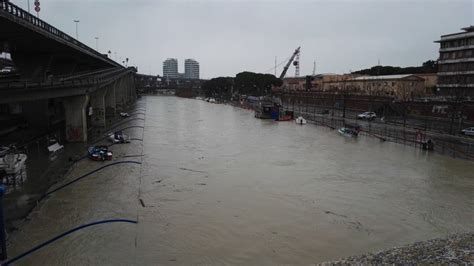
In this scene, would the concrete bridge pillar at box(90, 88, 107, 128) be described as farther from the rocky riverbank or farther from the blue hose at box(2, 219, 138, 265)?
the rocky riverbank

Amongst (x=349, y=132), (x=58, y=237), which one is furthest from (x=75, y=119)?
(x=349, y=132)

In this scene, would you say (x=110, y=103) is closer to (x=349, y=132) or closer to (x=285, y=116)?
(x=285, y=116)

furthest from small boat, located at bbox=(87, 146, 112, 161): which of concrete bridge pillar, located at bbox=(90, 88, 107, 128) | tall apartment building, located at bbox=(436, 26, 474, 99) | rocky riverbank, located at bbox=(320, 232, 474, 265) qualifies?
tall apartment building, located at bbox=(436, 26, 474, 99)

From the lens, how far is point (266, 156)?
31375 mm

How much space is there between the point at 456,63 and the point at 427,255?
203 feet

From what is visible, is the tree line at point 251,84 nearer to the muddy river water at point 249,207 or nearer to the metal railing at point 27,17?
the metal railing at point 27,17

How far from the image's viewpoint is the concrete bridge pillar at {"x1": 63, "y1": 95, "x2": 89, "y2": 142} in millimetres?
33956

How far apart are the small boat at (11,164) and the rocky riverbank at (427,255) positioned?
17374 millimetres

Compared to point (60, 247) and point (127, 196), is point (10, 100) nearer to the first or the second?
point (127, 196)

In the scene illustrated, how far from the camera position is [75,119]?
113 ft

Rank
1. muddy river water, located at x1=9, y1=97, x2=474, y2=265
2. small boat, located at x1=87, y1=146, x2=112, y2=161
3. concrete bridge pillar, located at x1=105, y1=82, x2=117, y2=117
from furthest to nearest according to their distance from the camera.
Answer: concrete bridge pillar, located at x1=105, y1=82, x2=117, y2=117 < small boat, located at x1=87, y1=146, x2=112, y2=161 < muddy river water, located at x1=9, y1=97, x2=474, y2=265

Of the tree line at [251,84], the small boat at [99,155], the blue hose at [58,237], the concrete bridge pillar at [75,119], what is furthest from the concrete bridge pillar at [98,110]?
the tree line at [251,84]

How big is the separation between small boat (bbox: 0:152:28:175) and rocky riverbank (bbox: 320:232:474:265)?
57.0ft

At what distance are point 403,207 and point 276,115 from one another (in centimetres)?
4623
